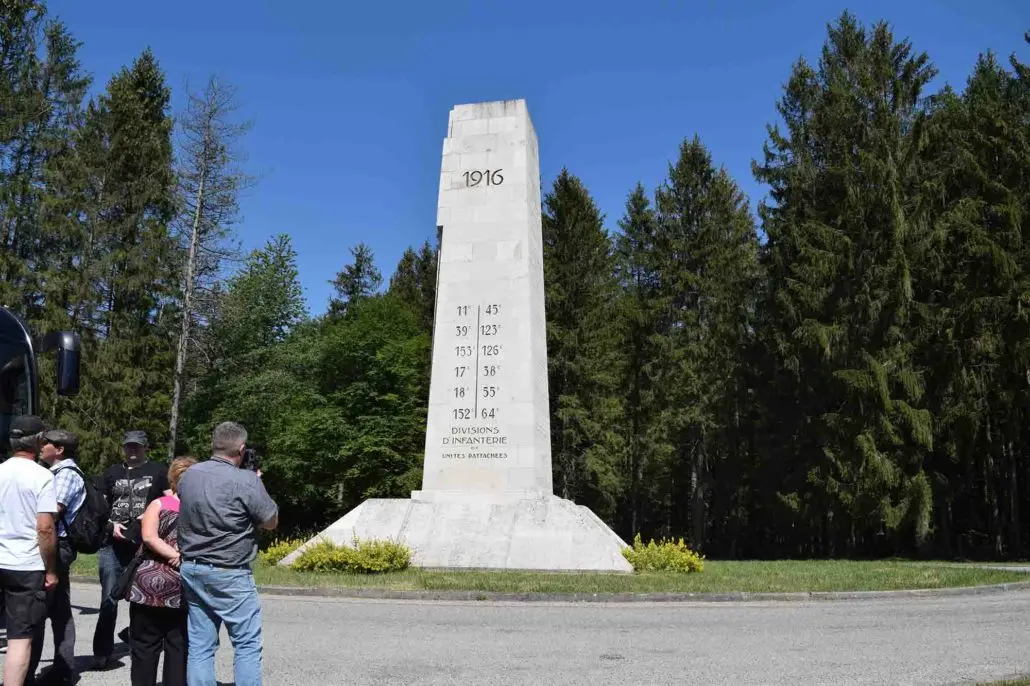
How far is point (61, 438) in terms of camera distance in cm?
601

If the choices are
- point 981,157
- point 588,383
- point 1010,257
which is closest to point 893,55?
point 981,157

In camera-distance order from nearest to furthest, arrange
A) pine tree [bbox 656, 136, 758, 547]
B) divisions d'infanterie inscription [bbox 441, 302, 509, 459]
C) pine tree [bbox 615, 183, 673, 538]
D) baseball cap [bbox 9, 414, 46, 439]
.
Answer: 1. baseball cap [bbox 9, 414, 46, 439]
2. divisions d'infanterie inscription [bbox 441, 302, 509, 459]
3. pine tree [bbox 656, 136, 758, 547]
4. pine tree [bbox 615, 183, 673, 538]

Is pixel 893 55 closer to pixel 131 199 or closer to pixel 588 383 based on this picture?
pixel 588 383

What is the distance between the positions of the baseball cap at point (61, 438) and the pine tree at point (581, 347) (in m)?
31.0

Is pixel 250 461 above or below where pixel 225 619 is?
above

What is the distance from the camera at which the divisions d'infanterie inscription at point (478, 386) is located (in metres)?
16.7

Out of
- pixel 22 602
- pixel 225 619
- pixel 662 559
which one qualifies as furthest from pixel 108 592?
pixel 662 559

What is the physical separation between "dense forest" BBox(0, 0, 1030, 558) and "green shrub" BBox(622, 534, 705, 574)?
13.7m

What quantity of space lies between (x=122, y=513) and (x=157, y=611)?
2487mm

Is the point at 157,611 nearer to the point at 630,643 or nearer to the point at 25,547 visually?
the point at 25,547

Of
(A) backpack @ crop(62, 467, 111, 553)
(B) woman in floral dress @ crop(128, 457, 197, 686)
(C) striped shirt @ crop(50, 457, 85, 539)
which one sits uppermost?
(C) striped shirt @ crop(50, 457, 85, 539)

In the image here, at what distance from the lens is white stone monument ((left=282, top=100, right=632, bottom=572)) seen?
597 inches

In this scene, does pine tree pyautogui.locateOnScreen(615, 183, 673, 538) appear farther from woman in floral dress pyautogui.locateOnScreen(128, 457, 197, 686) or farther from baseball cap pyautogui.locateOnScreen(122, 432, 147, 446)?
woman in floral dress pyautogui.locateOnScreen(128, 457, 197, 686)

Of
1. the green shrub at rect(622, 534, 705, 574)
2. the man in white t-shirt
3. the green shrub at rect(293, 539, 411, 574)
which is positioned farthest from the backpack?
the green shrub at rect(622, 534, 705, 574)
